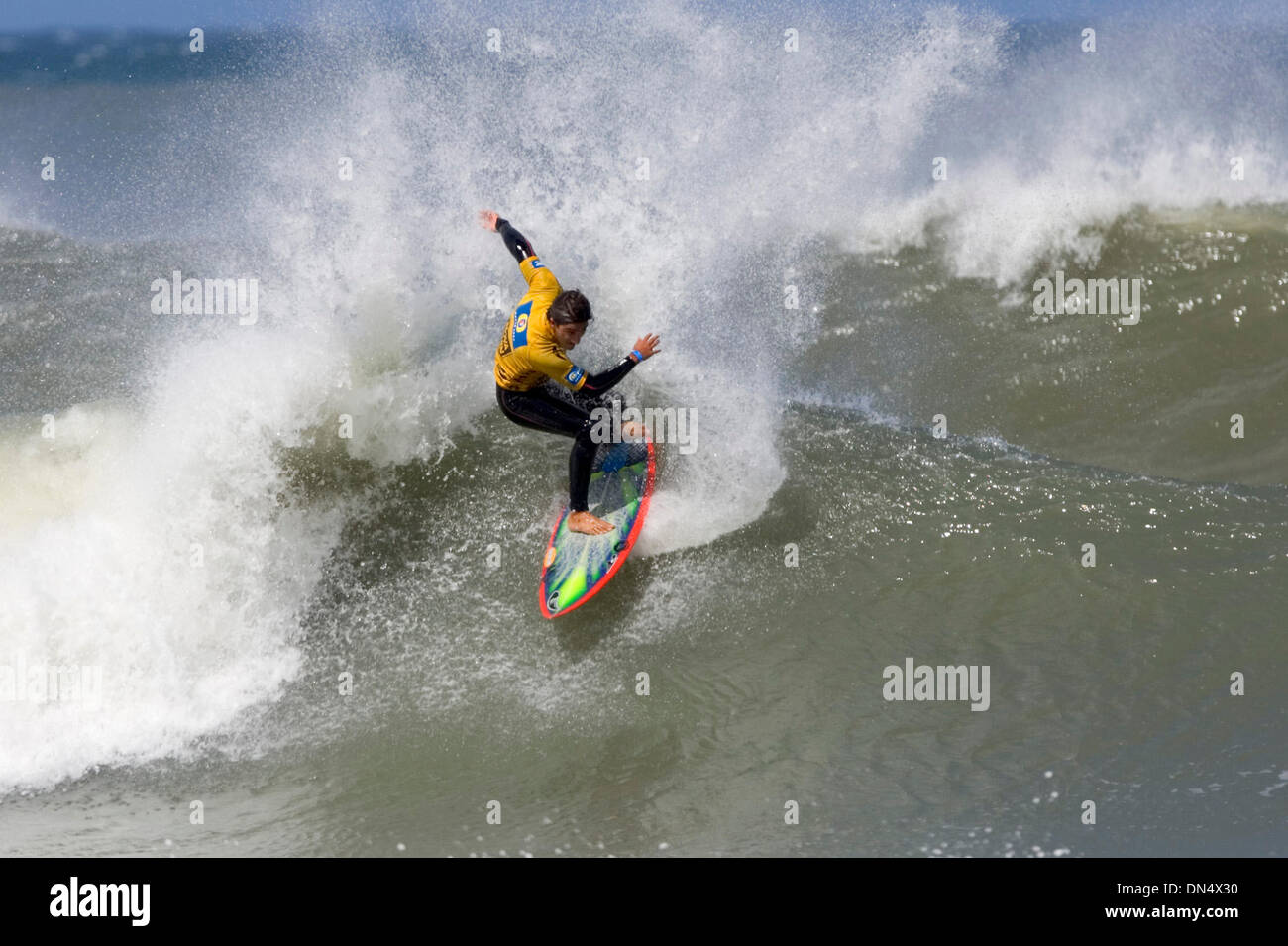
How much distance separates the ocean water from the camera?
18.2 feet

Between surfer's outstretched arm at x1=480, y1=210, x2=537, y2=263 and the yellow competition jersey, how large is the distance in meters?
0.29

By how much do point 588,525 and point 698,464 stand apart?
1059 millimetres

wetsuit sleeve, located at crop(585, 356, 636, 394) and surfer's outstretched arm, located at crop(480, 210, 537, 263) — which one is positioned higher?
surfer's outstretched arm, located at crop(480, 210, 537, 263)

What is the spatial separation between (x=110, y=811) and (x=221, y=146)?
45.3 feet

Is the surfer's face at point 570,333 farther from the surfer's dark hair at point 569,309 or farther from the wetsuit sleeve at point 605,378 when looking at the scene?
the wetsuit sleeve at point 605,378

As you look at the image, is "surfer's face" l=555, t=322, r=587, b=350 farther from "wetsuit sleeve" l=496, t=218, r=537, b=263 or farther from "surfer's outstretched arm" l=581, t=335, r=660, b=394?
"wetsuit sleeve" l=496, t=218, r=537, b=263

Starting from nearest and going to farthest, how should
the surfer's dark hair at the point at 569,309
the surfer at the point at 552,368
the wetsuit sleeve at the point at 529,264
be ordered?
the surfer's dark hair at the point at 569,309 → the surfer at the point at 552,368 → the wetsuit sleeve at the point at 529,264

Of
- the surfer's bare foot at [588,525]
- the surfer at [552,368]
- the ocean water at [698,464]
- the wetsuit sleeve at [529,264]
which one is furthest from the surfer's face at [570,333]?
the ocean water at [698,464]

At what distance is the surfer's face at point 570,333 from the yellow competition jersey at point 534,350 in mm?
43

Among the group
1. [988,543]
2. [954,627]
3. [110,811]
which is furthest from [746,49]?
[110,811]

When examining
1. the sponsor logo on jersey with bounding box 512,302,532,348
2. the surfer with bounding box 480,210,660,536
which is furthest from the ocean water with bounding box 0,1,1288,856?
the sponsor logo on jersey with bounding box 512,302,532,348

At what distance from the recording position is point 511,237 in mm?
7023

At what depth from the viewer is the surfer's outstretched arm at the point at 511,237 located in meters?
6.91

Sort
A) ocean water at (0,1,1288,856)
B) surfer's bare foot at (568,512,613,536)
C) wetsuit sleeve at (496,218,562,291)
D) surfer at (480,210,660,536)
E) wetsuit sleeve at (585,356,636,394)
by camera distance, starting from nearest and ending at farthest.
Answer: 1. ocean water at (0,1,1288,856)
2. surfer at (480,210,660,536)
3. wetsuit sleeve at (585,356,636,394)
4. wetsuit sleeve at (496,218,562,291)
5. surfer's bare foot at (568,512,613,536)
